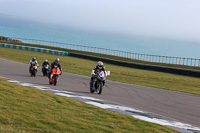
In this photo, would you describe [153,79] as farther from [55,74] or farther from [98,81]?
[98,81]

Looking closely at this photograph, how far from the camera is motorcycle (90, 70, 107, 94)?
1527 centimetres

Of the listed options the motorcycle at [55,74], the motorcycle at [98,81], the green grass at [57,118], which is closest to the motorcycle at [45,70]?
the motorcycle at [55,74]

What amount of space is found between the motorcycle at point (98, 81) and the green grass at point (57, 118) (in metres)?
5.05

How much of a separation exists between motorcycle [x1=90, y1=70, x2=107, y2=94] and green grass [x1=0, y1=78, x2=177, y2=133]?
5048mm

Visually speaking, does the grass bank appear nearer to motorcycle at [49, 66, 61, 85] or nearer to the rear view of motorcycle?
the rear view of motorcycle

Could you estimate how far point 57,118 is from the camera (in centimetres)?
772

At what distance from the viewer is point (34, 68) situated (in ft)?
71.6

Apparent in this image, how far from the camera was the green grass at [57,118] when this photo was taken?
6.81 metres

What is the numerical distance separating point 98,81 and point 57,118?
7884 millimetres

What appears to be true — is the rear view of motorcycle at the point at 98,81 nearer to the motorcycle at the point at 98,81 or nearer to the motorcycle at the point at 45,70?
the motorcycle at the point at 98,81

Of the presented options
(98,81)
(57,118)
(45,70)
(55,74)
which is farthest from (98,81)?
(45,70)

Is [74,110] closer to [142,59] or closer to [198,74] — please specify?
[198,74]

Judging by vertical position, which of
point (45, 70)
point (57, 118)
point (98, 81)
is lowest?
point (45, 70)

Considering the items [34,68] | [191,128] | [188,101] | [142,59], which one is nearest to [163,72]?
[142,59]
